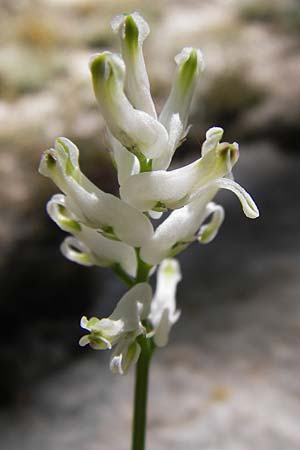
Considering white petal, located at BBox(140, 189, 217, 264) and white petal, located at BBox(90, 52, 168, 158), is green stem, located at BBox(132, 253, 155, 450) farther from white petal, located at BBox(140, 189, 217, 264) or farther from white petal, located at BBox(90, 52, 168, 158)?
white petal, located at BBox(90, 52, 168, 158)

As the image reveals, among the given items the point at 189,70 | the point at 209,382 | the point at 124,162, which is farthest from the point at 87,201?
the point at 209,382

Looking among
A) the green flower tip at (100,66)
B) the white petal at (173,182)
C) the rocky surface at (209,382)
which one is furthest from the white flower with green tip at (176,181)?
the rocky surface at (209,382)

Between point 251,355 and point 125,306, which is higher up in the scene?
point 251,355

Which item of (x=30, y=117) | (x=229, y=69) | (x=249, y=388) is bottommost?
(x=249, y=388)

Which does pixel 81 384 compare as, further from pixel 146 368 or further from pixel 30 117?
pixel 30 117

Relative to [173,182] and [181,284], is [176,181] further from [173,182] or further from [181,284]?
[181,284]

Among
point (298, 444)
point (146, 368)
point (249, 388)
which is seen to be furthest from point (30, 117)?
point (146, 368)
